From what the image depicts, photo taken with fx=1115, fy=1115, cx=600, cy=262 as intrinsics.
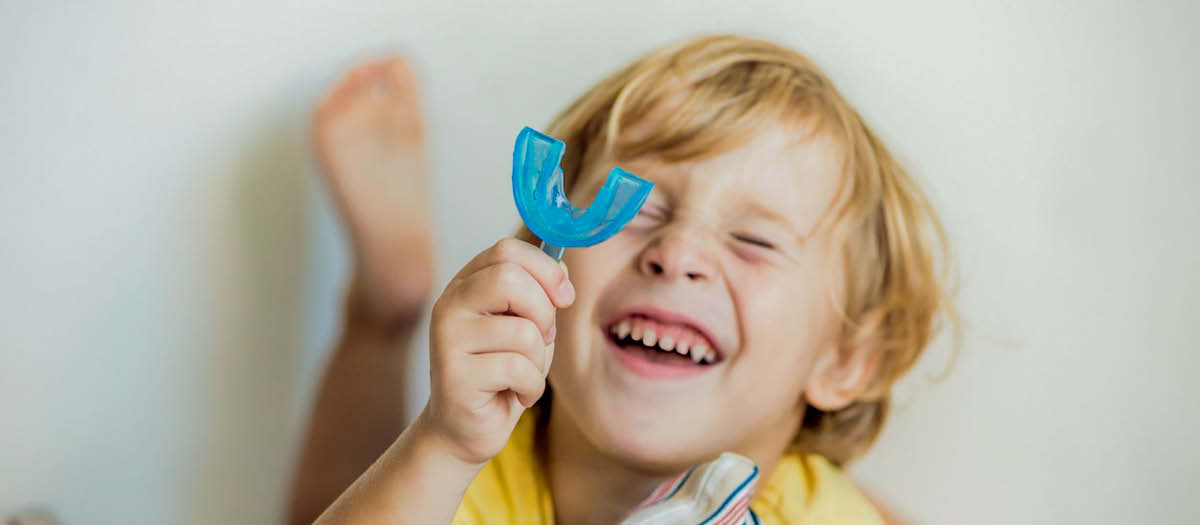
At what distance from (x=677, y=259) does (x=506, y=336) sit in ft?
0.69

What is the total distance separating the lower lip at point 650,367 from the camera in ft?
2.47

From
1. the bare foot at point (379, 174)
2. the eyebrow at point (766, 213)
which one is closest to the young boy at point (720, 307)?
the eyebrow at point (766, 213)

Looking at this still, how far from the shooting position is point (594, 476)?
87 cm

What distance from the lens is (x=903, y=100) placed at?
34.6 inches

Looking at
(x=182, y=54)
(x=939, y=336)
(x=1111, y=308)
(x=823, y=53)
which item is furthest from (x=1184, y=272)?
(x=182, y=54)

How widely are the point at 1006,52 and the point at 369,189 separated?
56 centimetres

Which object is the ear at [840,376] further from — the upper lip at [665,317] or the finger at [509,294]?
the finger at [509,294]

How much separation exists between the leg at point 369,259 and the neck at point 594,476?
23 centimetres

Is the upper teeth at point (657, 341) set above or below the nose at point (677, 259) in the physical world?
below

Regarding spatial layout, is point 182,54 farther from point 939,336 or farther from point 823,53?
point 939,336

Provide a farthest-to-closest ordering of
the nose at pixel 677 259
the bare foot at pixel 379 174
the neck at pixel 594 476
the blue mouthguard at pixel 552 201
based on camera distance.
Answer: the bare foot at pixel 379 174
the neck at pixel 594 476
the nose at pixel 677 259
the blue mouthguard at pixel 552 201

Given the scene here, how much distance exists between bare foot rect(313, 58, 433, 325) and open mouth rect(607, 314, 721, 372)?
33 cm

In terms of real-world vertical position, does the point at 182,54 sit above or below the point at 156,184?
above

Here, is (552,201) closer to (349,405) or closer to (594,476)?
(594,476)
